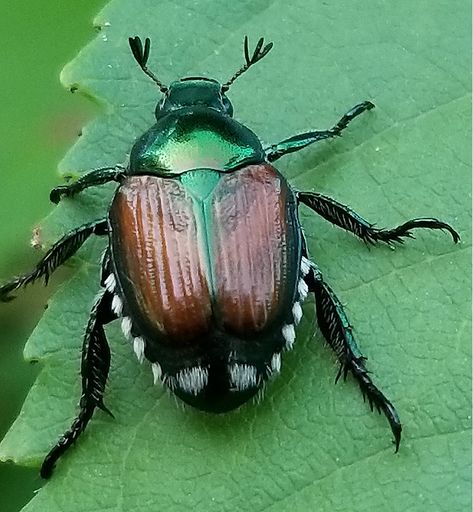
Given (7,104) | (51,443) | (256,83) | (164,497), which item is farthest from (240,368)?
(7,104)

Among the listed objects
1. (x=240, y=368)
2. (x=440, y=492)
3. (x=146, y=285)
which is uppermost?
(x=146, y=285)

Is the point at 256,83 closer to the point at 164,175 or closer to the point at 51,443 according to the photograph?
the point at 164,175

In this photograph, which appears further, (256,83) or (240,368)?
(256,83)

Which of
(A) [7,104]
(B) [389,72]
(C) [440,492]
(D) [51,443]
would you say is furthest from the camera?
(A) [7,104]

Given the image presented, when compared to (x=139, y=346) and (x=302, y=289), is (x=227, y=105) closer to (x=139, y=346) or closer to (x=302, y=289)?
(x=302, y=289)

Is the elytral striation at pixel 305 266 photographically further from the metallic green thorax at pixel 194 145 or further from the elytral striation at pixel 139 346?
the elytral striation at pixel 139 346

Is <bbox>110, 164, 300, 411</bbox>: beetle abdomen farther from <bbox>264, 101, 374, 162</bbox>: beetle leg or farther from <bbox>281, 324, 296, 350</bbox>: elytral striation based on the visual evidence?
<bbox>264, 101, 374, 162</bbox>: beetle leg

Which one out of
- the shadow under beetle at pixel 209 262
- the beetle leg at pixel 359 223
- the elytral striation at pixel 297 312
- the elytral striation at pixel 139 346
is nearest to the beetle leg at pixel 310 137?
the shadow under beetle at pixel 209 262
